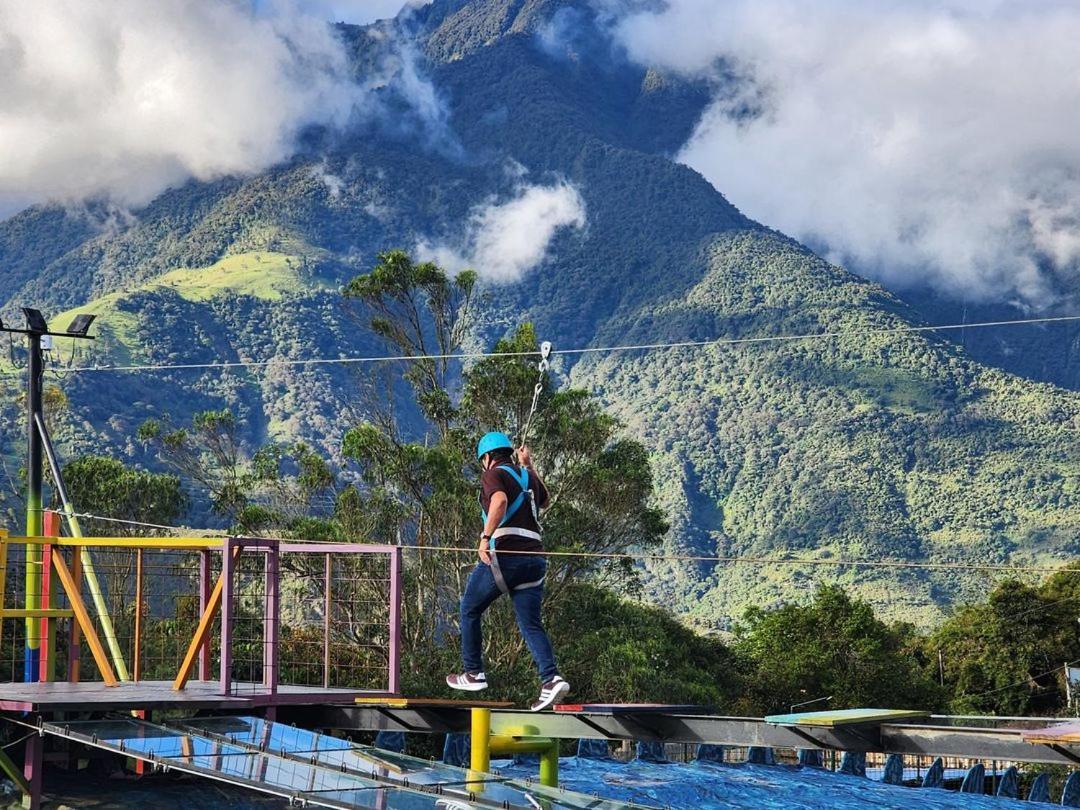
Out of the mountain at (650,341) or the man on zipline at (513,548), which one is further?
the mountain at (650,341)

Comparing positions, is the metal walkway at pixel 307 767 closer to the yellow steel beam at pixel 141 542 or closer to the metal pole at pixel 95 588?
the yellow steel beam at pixel 141 542

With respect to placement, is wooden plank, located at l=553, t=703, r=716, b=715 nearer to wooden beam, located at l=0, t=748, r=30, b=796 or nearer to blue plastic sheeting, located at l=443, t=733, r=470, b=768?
blue plastic sheeting, located at l=443, t=733, r=470, b=768

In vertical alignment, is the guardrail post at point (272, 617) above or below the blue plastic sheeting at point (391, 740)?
above

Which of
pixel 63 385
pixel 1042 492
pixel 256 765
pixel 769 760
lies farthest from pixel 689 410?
pixel 256 765

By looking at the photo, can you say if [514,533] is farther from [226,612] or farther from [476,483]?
[476,483]

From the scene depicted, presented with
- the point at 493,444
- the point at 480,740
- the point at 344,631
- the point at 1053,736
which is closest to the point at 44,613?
the point at 480,740

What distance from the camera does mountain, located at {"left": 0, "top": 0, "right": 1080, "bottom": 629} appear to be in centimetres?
8894

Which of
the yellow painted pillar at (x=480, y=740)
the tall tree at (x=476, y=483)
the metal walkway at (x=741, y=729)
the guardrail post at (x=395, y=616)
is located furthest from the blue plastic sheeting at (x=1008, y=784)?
the tall tree at (x=476, y=483)

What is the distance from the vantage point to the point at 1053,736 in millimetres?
8273

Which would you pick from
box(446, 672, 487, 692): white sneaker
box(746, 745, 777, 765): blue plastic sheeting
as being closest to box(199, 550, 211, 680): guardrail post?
box(446, 672, 487, 692): white sneaker

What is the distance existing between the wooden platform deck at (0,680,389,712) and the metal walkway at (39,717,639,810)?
14cm

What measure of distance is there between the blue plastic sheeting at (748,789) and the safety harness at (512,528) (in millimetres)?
1989

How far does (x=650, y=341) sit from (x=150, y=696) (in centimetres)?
10134

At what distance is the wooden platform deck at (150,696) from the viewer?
32.8 feet
